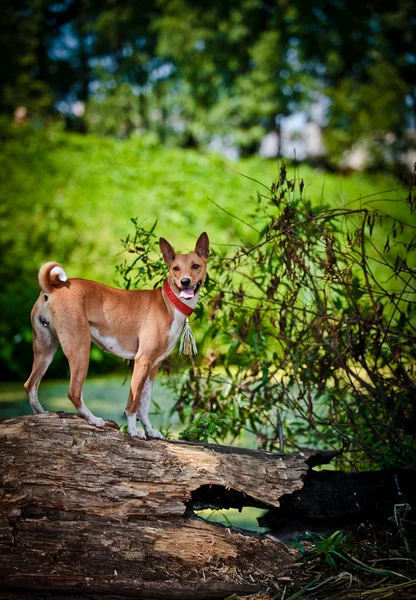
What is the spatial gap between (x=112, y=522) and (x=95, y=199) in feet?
27.0

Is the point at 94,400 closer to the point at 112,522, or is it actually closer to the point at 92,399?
the point at 92,399

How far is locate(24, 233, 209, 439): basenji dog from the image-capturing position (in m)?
3.02

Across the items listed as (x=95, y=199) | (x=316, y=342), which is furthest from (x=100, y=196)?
(x=316, y=342)

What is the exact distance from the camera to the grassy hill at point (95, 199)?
932 cm

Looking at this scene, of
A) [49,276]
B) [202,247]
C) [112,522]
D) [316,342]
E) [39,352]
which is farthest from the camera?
[316,342]

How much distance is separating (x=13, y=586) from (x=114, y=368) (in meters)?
5.02

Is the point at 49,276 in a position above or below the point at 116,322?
above

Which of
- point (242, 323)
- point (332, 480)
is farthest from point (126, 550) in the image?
point (242, 323)

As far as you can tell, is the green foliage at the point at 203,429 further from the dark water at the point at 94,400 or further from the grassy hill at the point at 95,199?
the grassy hill at the point at 95,199

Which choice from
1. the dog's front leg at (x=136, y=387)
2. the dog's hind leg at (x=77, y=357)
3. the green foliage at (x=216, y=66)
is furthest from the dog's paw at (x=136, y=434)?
the green foliage at (x=216, y=66)

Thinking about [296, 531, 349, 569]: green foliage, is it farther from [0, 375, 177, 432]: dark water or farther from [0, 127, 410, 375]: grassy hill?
[0, 127, 410, 375]: grassy hill

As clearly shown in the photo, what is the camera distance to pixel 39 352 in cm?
317

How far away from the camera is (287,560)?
10.5ft

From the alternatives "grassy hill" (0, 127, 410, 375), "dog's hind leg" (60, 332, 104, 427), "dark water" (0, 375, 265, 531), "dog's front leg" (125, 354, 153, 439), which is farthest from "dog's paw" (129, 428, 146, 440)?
"grassy hill" (0, 127, 410, 375)
